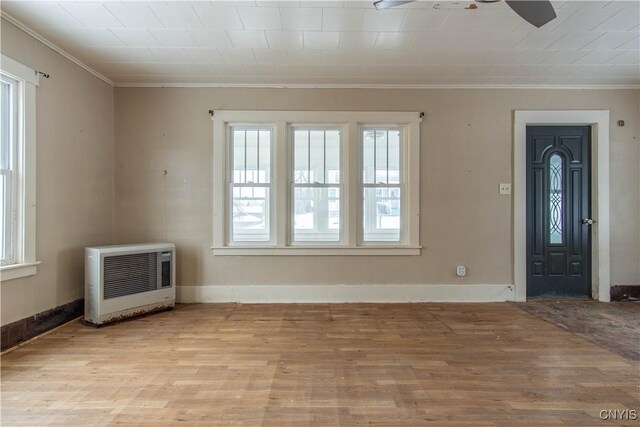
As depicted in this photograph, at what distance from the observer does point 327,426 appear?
5.73 ft

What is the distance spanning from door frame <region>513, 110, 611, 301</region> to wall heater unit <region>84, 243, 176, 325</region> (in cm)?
395

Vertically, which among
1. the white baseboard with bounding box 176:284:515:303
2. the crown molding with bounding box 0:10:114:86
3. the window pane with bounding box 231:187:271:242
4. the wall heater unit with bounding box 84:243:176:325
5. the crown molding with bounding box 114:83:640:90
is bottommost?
the white baseboard with bounding box 176:284:515:303

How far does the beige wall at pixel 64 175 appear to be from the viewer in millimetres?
2844

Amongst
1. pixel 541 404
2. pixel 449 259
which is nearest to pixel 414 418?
pixel 541 404

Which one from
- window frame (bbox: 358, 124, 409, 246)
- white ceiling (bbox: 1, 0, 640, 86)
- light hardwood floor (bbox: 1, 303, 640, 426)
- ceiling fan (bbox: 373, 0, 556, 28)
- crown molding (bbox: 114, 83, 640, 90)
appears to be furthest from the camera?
window frame (bbox: 358, 124, 409, 246)

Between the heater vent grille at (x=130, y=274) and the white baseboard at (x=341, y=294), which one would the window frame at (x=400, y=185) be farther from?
the heater vent grille at (x=130, y=274)

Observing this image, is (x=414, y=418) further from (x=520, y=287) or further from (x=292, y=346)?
(x=520, y=287)

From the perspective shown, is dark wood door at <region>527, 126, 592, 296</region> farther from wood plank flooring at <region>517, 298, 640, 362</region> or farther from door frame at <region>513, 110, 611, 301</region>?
A: wood plank flooring at <region>517, 298, 640, 362</region>

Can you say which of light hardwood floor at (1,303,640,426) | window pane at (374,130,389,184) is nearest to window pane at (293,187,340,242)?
window pane at (374,130,389,184)

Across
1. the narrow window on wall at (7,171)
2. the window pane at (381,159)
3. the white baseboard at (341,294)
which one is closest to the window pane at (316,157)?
the window pane at (381,159)

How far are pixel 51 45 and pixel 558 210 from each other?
5565 mm

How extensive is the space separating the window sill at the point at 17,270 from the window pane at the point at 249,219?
72.6 inches

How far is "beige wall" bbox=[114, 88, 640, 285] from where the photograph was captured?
402 centimetres

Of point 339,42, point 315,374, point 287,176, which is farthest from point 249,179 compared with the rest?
point 315,374
